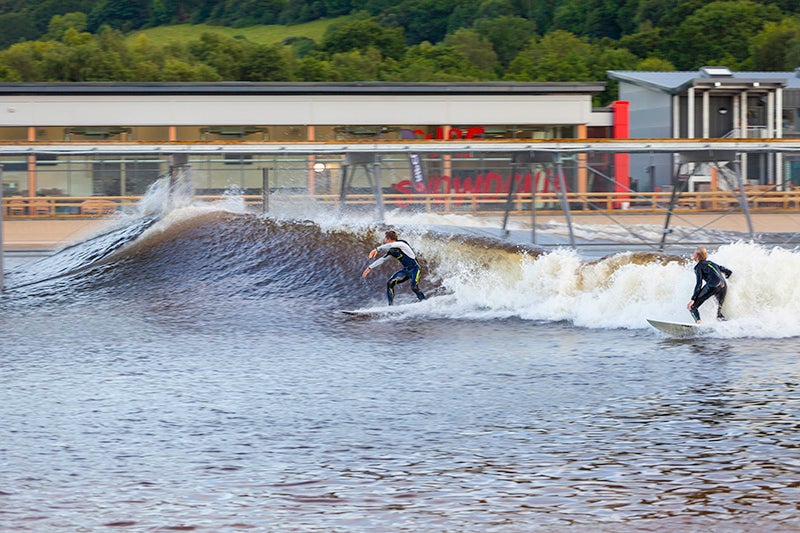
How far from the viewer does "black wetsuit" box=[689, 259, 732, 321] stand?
20.6 m

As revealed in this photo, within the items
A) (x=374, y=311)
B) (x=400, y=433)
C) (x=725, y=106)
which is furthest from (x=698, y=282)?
(x=725, y=106)

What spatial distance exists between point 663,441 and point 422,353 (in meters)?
6.64

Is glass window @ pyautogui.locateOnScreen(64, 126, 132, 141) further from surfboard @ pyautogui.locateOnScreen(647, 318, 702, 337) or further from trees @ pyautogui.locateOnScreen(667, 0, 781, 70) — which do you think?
trees @ pyautogui.locateOnScreen(667, 0, 781, 70)

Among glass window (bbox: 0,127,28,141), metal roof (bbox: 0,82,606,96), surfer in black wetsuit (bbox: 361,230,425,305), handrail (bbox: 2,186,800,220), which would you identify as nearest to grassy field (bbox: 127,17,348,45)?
metal roof (bbox: 0,82,606,96)

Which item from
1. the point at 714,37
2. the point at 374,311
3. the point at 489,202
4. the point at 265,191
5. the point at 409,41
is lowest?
the point at 374,311

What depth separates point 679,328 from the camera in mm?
19953

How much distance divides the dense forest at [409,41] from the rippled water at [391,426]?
6680 centimetres

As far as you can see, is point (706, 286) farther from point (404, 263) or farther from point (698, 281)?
point (404, 263)

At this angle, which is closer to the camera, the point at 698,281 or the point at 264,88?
the point at 698,281

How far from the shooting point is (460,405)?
14.2 meters

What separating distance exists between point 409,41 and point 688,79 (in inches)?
3913

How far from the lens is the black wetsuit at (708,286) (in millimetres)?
20609

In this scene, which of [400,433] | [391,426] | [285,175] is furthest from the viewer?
[285,175]

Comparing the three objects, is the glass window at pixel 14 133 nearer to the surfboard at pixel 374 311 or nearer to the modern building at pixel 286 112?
the modern building at pixel 286 112
